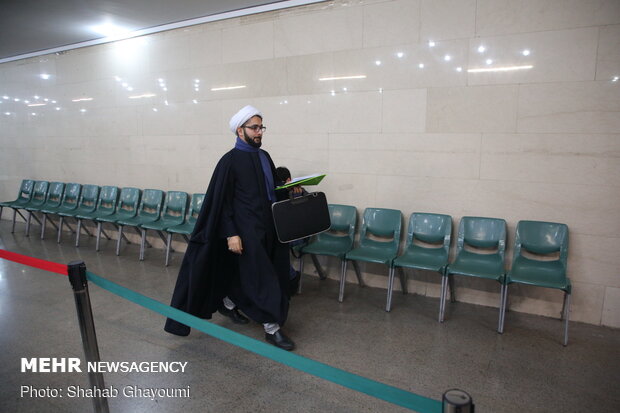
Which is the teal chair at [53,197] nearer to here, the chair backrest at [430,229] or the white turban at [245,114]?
the white turban at [245,114]

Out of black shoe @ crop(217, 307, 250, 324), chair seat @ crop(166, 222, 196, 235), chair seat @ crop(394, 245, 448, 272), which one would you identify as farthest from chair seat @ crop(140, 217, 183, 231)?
chair seat @ crop(394, 245, 448, 272)

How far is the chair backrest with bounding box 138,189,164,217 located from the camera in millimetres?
6238

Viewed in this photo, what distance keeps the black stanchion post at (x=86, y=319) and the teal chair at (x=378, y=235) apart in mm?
2492

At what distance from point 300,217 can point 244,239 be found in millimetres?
487

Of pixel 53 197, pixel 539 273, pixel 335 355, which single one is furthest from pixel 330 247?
pixel 53 197

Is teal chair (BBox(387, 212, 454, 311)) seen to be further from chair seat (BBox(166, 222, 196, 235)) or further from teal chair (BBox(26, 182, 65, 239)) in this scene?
teal chair (BBox(26, 182, 65, 239))

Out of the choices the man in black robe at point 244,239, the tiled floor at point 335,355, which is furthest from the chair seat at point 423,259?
the man in black robe at point 244,239

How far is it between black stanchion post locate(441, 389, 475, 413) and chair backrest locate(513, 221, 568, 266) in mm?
2978

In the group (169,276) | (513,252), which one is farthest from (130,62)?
(513,252)

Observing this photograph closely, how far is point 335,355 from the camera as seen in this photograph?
322 cm

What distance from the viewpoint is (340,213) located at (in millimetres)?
4805

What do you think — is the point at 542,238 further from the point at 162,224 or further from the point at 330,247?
the point at 162,224

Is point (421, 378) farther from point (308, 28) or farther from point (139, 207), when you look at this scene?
point (139, 207)

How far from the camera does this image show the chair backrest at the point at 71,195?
7.29 metres
